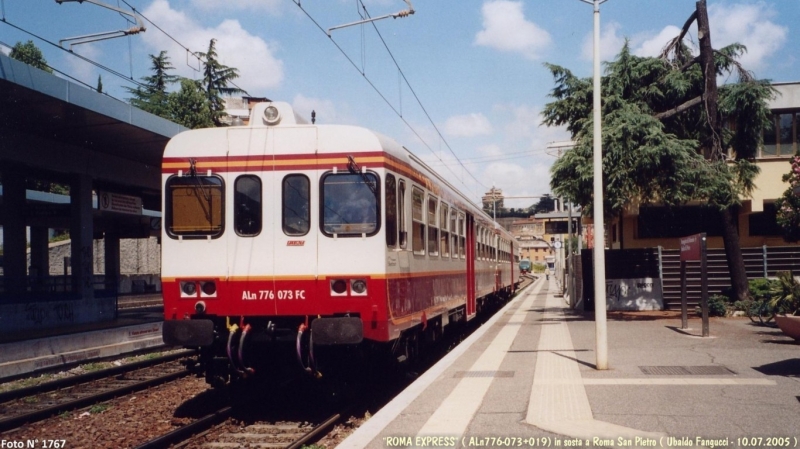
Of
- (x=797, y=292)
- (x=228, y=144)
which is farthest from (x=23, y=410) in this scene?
(x=797, y=292)

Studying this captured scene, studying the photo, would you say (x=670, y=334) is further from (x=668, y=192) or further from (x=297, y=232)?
(x=297, y=232)

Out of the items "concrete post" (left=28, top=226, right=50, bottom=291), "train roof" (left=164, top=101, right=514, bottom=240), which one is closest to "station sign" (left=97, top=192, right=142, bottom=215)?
"concrete post" (left=28, top=226, right=50, bottom=291)

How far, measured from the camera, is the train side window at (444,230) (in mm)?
12000

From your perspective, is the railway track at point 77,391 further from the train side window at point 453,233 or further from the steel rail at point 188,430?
the train side window at point 453,233

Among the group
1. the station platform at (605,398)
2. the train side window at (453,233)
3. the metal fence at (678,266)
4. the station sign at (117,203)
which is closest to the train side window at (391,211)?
the station platform at (605,398)

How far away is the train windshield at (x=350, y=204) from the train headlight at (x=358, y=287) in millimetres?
535

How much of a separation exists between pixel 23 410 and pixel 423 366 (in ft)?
21.5

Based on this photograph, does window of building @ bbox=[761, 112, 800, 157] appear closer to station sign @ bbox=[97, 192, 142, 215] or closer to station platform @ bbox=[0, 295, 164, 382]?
station platform @ bbox=[0, 295, 164, 382]

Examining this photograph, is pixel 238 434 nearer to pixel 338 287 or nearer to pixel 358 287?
pixel 338 287

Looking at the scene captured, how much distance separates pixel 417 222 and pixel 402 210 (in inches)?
39.4

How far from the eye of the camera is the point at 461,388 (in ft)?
28.7

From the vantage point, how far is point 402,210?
9.10 meters

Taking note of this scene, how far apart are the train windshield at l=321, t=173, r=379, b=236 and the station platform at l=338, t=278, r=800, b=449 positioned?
6.54 ft

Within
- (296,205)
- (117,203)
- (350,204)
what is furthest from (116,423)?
(117,203)
